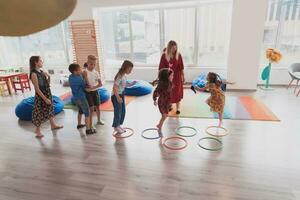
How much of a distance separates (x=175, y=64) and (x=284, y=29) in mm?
3926

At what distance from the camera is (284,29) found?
580 centimetres

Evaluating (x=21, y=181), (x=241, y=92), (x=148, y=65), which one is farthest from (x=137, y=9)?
(x=21, y=181)

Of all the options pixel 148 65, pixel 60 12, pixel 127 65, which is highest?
pixel 60 12

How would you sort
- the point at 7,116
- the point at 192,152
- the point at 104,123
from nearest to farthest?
the point at 192,152, the point at 104,123, the point at 7,116

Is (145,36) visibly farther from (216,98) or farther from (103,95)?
(216,98)

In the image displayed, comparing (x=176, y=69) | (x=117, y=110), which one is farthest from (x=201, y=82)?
(x=117, y=110)

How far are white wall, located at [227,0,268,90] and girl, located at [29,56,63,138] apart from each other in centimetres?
440

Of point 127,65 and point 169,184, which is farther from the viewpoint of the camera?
point 127,65

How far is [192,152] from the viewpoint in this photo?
2.93m

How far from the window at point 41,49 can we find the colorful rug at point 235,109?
5.27m

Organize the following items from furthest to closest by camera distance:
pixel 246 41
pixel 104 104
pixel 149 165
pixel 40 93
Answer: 1. pixel 246 41
2. pixel 104 104
3. pixel 40 93
4. pixel 149 165

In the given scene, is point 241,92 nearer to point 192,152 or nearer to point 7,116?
point 192,152

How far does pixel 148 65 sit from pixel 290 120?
4.50 metres

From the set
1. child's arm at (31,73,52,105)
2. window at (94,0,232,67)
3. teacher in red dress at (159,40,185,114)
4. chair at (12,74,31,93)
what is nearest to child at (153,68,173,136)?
teacher in red dress at (159,40,185,114)
